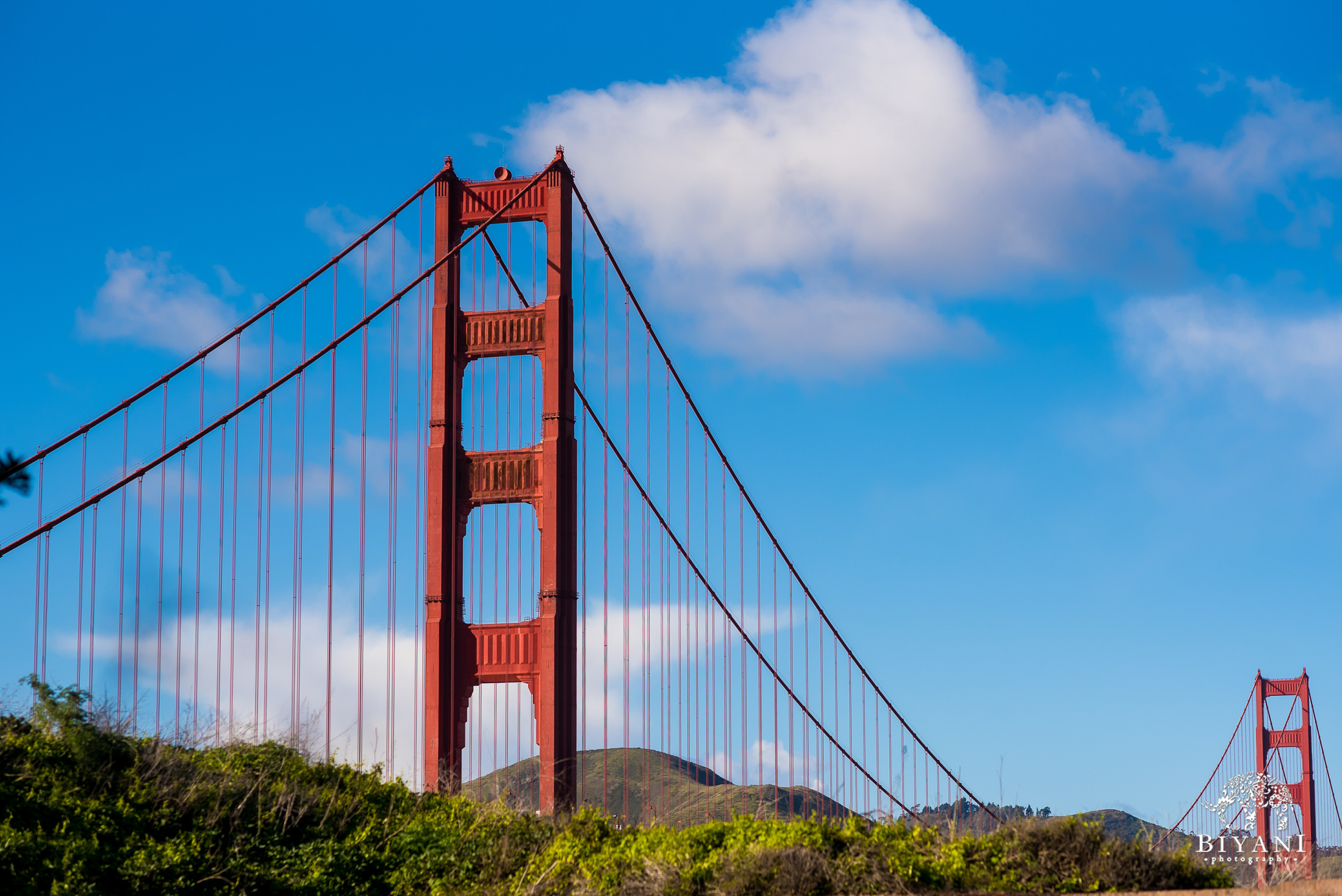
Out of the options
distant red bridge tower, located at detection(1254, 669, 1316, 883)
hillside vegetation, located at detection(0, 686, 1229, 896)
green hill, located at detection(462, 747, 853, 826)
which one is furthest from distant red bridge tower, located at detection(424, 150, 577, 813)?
distant red bridge tower, located at detection(1254, 669, 1316, 883)

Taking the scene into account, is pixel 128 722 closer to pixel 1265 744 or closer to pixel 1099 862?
pixel 1099 862

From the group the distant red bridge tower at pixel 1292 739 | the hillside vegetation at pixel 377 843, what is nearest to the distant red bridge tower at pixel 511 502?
the hillside vegetation at pixel 377 843

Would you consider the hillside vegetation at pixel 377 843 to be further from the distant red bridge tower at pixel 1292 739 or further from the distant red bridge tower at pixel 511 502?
the distant red bridge tower at pixel 1292 739

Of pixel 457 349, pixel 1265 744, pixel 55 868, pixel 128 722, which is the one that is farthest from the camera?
pixel 1265 744

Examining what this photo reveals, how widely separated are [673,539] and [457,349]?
24.4 feet

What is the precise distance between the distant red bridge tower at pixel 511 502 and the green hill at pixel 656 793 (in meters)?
1.18

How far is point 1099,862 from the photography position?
15.0m

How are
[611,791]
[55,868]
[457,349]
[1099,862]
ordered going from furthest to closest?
1. [611,791]
2. [457,349]
3. [55,868]
4. [1099,862]

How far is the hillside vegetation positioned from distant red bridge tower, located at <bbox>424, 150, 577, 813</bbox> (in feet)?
12.4

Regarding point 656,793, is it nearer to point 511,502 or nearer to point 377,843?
point 511,502

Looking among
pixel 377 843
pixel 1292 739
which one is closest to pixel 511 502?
pixel 377 843

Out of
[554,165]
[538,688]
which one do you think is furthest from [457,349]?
[538,688]

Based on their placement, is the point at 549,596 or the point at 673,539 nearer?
the point at 549,596

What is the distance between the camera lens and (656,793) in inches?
3981
